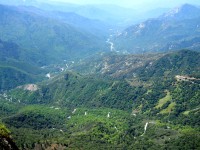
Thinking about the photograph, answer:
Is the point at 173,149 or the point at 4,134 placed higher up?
the point at 4,134

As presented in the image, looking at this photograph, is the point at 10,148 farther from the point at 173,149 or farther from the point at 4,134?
the point at 173,149

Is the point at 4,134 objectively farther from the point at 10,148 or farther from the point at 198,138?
the point at 198,138

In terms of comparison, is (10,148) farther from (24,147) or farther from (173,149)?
(173,149)

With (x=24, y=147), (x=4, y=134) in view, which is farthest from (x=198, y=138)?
(x=4, y=134)

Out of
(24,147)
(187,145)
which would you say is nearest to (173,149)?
(187,145)

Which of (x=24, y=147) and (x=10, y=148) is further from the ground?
(x=10, y=148)

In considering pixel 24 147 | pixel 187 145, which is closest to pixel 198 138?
pixel 187 145

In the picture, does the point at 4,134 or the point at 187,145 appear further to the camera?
the point at 187,145

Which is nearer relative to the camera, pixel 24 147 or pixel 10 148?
pixel 10 148
